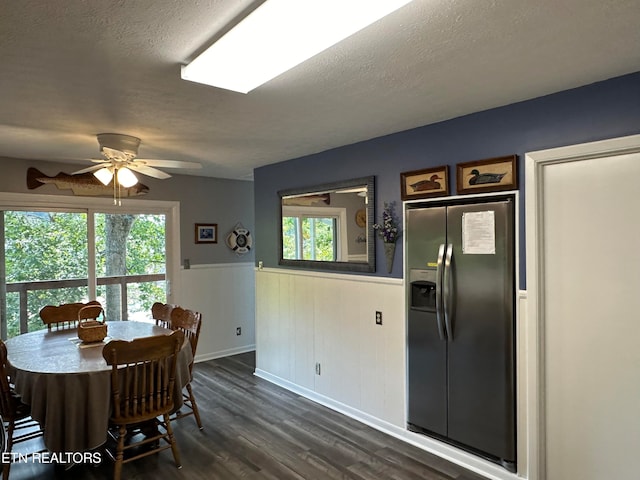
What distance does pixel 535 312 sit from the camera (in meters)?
2.44

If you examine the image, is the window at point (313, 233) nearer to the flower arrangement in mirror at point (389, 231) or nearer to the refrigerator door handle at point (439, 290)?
the flower arrangement in mirror at point (389, 231)

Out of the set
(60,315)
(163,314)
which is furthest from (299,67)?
(60,315)

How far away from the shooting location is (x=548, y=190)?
242 centimetres

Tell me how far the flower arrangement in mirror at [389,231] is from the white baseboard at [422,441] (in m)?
1.26

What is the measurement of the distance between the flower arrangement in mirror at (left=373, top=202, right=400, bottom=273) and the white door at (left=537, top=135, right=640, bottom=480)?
105 cm

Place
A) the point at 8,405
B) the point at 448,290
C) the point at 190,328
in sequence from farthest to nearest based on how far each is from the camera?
the point at 190,328, the point at 448,290, the point at 8,405

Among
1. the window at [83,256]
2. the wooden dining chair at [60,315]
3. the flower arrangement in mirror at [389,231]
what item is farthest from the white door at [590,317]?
the window at [83,256]

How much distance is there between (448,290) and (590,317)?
32.0 inches

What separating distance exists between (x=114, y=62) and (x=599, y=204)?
8.41 feet

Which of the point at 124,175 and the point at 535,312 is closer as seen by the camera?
the point at 535,312

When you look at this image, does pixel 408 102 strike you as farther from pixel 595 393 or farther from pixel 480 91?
pixel 595 393

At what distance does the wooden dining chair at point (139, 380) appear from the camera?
2.47 m

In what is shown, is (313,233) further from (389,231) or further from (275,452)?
(275,452)

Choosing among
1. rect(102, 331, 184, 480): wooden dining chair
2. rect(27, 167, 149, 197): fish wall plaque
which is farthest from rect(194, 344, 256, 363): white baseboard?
rect(102, 331, 184, 480): wooden dining chair
